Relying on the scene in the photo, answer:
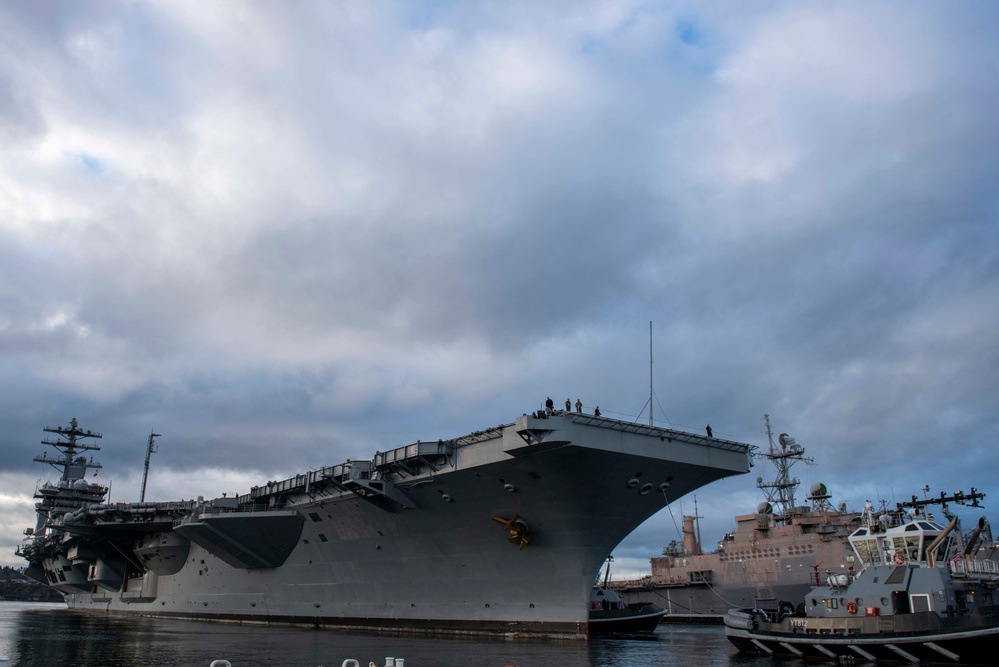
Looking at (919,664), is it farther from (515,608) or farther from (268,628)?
(268,628)

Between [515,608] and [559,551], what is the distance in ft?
7.97

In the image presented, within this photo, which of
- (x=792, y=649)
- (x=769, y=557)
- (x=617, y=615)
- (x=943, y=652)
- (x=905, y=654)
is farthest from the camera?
(x=769, y=557)

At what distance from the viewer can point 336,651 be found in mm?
17484

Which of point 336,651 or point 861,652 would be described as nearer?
point 861,652

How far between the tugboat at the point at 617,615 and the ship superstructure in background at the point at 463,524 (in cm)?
553

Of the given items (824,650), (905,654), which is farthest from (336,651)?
(905,654)

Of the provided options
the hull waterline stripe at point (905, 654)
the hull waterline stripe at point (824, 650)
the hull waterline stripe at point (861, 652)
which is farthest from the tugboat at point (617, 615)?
the hull waterline stripe at point (905, 654)

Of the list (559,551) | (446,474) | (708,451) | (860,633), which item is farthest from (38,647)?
(860,633)

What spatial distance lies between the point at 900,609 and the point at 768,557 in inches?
903

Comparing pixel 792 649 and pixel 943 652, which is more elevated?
pixel 943 652

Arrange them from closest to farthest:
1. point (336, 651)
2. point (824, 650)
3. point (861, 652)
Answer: point (861, 652)
point (824, 650)
point (336, 651)

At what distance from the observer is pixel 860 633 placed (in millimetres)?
14977

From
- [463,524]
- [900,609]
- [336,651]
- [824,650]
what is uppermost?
[463,524]

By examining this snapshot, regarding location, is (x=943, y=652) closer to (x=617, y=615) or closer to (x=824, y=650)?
(x=824, y=650)
